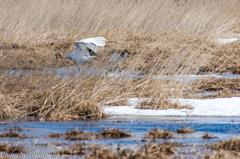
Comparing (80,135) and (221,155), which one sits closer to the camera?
(221,155)

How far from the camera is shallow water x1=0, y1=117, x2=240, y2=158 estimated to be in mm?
4637

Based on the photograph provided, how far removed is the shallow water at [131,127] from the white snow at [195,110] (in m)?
0.36

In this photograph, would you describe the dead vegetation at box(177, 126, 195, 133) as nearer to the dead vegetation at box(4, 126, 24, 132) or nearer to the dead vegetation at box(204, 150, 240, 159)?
the dead vegetation at box(204, 150, 240, 159)

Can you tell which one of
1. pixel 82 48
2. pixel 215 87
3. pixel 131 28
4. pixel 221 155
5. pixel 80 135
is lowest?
pixel 221 155

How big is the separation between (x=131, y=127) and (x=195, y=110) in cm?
189

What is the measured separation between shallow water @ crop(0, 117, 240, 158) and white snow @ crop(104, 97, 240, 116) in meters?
0.36

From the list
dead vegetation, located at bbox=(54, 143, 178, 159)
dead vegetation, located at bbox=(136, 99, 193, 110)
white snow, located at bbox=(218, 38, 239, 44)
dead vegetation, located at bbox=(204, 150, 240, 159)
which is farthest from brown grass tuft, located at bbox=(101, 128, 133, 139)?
white snow, located at bbox=(218, 38, 239, 44)

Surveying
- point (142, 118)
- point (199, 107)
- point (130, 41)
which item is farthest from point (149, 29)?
point (142, 118)

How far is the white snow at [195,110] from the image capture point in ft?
22.5

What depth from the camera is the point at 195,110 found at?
280 inches

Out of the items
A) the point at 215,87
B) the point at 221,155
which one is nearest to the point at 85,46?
the point at 215,87

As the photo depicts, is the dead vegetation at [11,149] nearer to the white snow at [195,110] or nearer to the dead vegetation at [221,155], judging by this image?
the dead vegetation at [221,155]

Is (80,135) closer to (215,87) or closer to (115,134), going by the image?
(115,134)

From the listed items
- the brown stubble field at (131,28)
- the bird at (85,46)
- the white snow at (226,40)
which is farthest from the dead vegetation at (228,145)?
the white snow at (226,40)
